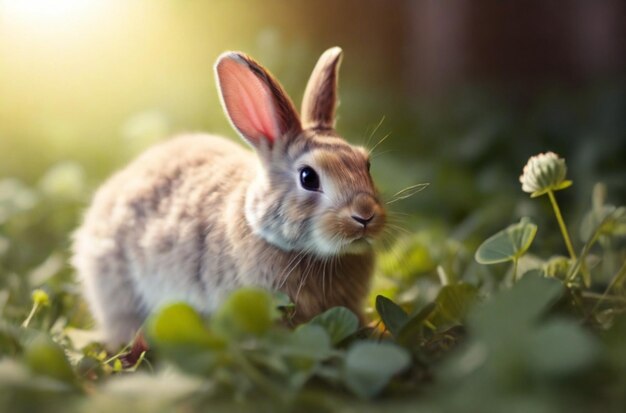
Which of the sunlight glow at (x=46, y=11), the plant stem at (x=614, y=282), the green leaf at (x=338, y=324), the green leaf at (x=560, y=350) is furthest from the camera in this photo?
the sunlight glow at (x=46, y=11)

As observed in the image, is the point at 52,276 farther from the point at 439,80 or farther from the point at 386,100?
the point at 439,80

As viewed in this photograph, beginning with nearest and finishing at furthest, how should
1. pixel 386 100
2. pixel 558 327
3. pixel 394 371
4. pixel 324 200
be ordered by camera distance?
pixel 558 327 → pixel 394 371 → pixel 324 200 → pixel 386 100

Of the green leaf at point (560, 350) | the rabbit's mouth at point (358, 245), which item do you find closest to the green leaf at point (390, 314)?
the rabbit's mouth at point (358, 245)

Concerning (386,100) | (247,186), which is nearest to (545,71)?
(386,100)

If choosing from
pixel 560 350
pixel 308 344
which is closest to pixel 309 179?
pixel 308 344

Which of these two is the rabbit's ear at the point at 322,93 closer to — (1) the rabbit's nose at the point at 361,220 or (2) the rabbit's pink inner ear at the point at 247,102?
(2) the rabbit's pink inner ear at the point at 247,102

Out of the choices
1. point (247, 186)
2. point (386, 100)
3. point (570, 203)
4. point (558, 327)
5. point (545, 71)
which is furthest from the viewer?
point (545, 71)

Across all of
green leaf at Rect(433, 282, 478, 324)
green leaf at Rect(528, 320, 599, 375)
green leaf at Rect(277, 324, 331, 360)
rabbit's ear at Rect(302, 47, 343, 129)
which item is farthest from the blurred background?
green leaf at Rect(528, 320, 599, 375)

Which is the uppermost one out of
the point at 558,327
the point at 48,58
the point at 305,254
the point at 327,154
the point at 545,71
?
the point at 48,58

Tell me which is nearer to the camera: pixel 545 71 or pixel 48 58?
pixel 48 58
